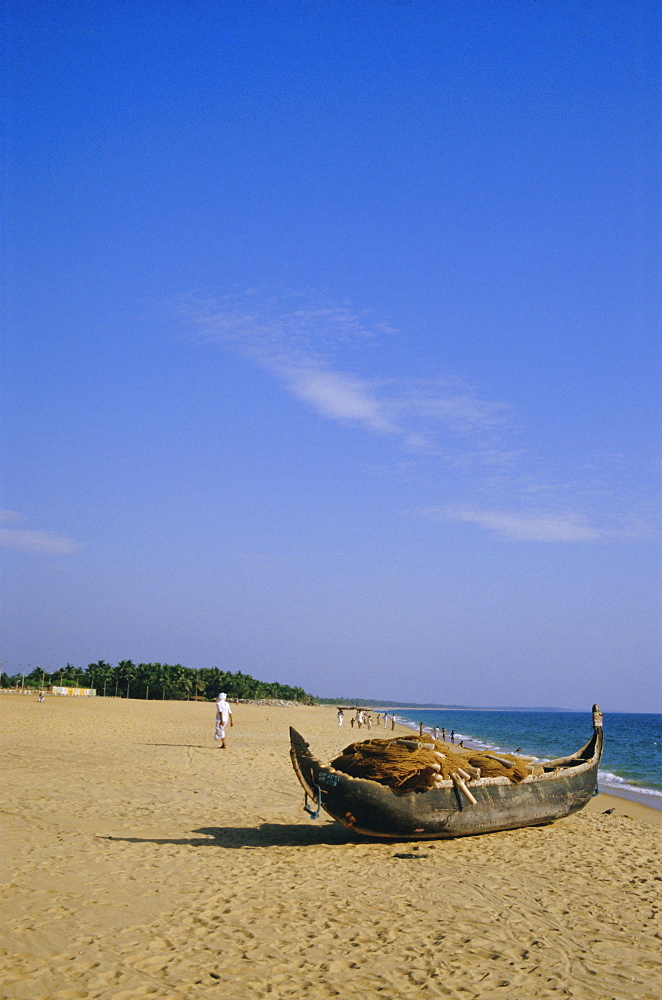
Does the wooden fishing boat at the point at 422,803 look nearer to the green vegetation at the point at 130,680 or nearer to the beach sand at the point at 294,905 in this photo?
the beach sand at the point at 294,905

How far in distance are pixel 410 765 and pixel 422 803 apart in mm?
522

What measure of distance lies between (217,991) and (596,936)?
387 centimetres

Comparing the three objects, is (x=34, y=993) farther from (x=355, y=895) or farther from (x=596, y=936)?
(x=596, y=936)

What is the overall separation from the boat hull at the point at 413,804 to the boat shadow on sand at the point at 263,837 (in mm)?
757

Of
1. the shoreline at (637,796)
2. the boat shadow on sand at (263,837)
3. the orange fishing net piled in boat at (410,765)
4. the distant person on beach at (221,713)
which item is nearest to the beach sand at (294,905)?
the boat shadow on sand at (263,837)

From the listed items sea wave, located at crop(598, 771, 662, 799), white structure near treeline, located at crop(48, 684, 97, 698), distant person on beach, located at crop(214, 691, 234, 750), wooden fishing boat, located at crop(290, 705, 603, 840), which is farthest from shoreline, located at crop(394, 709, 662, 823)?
white structure near treeline, located at crop(48, 684, 97, 698)

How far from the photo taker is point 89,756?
18.5 m

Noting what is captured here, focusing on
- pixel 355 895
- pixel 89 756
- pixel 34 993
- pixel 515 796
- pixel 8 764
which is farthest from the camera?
pixel 89 756

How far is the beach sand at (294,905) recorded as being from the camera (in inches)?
227

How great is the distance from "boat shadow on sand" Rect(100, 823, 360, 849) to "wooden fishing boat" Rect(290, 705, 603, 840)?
0.59 metres

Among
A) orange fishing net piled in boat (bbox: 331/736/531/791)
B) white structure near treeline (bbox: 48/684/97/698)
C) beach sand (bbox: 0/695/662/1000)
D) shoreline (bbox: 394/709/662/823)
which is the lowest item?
white structure near treeline (bbox: 48/684/97/698)

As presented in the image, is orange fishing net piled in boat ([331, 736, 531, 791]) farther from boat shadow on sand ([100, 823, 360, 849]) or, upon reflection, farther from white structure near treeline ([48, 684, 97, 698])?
white structure near treeline ([48, 684, 97, 698])

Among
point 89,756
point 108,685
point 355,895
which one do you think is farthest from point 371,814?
point 108,685

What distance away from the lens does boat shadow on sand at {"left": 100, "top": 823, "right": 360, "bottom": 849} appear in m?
9.92
